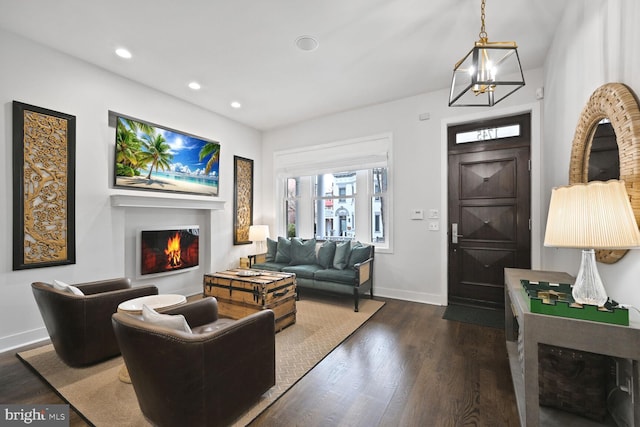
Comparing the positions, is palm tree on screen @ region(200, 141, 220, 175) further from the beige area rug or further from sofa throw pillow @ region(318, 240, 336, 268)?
the beige area rug

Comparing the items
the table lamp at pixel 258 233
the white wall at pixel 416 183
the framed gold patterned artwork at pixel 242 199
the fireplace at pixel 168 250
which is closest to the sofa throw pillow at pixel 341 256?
the white wall at pixel 416 183

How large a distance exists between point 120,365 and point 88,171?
2.22m

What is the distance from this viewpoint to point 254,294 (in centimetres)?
299

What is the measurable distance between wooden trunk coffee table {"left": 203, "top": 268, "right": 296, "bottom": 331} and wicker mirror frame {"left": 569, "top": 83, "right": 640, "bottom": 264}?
2627 millimetres

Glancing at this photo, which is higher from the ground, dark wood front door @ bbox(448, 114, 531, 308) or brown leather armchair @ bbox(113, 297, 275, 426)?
dark wood front door @ bbox(448, 114, 531, 308)

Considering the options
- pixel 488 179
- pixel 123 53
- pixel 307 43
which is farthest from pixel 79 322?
pixel 488 179

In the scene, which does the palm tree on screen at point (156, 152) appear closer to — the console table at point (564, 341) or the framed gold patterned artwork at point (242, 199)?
the framed gold patterned artwork at point (242, 199)

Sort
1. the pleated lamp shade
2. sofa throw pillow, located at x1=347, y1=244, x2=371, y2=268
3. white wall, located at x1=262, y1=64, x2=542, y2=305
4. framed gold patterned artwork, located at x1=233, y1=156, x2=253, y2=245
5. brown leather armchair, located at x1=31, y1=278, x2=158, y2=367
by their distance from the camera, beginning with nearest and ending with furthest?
the pleated lamp shade
brown leather armchair, located at x1=31, y1=278, x2=158, y2=367
white wall, located at x1=262, y1=64, x2=542, y2=305
sofa throw pillow, located at x1=347, y1=244, x2=371, y2=268
framed gold patterned artwork, located at x1=233, y1=156, x2=253, y2=245

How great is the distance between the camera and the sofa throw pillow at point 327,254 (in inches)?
170

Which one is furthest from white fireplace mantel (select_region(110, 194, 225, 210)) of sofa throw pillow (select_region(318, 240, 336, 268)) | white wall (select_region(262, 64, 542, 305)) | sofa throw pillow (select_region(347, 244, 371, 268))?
white wall (select_region(262, 64, 542, 305))

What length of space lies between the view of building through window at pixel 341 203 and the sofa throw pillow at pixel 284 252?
2.22 ft

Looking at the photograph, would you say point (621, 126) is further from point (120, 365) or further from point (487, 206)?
point (120, 365)

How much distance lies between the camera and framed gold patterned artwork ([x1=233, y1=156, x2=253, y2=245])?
512 cm

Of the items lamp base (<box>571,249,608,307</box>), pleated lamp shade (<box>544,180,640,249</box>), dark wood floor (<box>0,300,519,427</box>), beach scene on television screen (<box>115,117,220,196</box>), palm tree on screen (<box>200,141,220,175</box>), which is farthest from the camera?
palm tree on screen (<box>200,141,220,175</box>)
